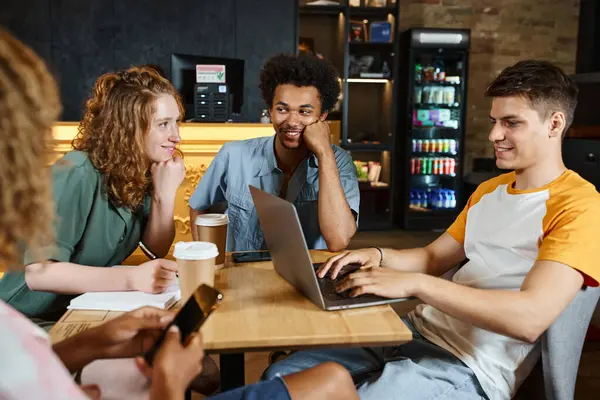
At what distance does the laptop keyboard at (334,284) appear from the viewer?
1.35 meters

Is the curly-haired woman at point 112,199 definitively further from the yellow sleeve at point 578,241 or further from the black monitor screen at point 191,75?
the black monitor screen at point 191,75

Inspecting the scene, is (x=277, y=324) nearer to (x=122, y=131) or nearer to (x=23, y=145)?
(x=23, y=145)

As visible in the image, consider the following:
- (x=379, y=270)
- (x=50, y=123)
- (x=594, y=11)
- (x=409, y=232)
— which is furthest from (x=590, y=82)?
(x=50, y=123)

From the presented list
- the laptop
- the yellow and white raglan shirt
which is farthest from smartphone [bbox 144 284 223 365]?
the yellow and white raglan shirt

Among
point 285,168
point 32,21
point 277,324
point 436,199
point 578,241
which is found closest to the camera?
point 277,324

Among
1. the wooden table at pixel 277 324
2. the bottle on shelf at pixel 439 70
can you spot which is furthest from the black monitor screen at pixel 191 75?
the wooden table at pixel 277 324

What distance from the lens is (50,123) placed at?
0.83 m

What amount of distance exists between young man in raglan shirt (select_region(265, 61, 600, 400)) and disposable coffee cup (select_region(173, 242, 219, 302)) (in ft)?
1.10

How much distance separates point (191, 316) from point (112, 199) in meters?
0.95

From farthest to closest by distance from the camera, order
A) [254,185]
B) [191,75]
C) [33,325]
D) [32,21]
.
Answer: [32,21], [191,75], [254,185], [33,325]

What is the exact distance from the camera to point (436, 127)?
603 cm

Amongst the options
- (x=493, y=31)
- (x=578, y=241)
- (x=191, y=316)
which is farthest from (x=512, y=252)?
(x=493, y=31)

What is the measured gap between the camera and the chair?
132 cm

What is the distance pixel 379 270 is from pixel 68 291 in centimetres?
80
